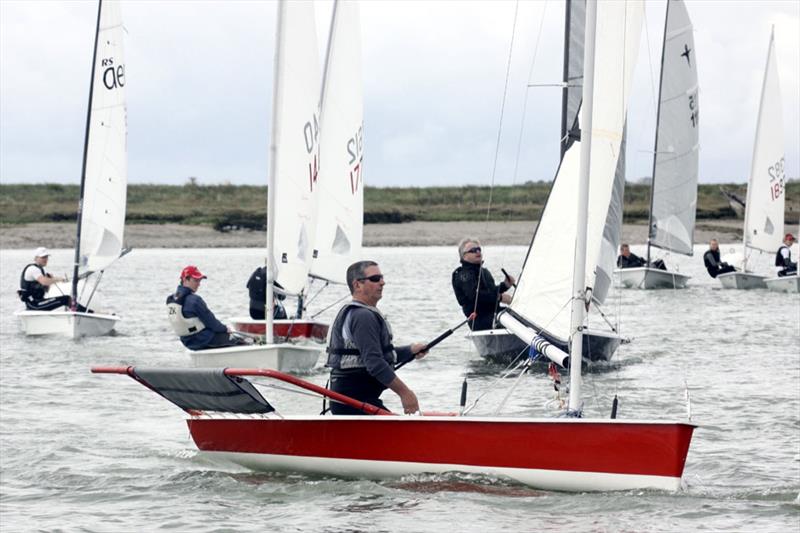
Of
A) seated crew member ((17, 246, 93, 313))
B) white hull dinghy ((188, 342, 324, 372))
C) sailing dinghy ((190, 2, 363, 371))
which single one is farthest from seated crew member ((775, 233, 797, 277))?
white hull dinghy ((188, 342, 324, 372))

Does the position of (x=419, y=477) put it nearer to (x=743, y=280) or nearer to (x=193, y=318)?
(x=193, y=318)

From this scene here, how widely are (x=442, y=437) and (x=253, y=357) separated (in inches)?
244

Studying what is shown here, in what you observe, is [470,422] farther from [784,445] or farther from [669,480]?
[784,445]

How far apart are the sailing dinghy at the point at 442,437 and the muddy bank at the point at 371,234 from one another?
142 feet

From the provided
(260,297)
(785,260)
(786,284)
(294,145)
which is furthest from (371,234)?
(294,145)

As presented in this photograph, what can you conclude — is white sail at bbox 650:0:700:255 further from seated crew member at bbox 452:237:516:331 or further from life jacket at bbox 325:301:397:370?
life jacket at bbox 325:301:397:370

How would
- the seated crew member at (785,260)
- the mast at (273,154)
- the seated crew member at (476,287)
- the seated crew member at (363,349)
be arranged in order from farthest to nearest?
1. the seated crew member at (785,260)
2. the mast at (273,154)
3. the seated crew member at (476,287)
4. the seated crew member at (363,349)

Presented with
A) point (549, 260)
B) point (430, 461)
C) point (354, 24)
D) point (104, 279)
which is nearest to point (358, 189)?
point (354, 24)

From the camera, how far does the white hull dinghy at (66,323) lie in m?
19.8

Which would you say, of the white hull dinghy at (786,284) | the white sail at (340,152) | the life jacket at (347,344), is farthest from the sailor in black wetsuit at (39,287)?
the white hull dinghy at (786,284)

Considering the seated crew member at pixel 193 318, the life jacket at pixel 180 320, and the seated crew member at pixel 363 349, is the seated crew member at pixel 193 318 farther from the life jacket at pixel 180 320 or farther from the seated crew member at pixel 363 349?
the seated crew member at pixel 363 349

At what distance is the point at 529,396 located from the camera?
1330cm

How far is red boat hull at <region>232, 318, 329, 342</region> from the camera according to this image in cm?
1692

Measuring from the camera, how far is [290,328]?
1673cm
